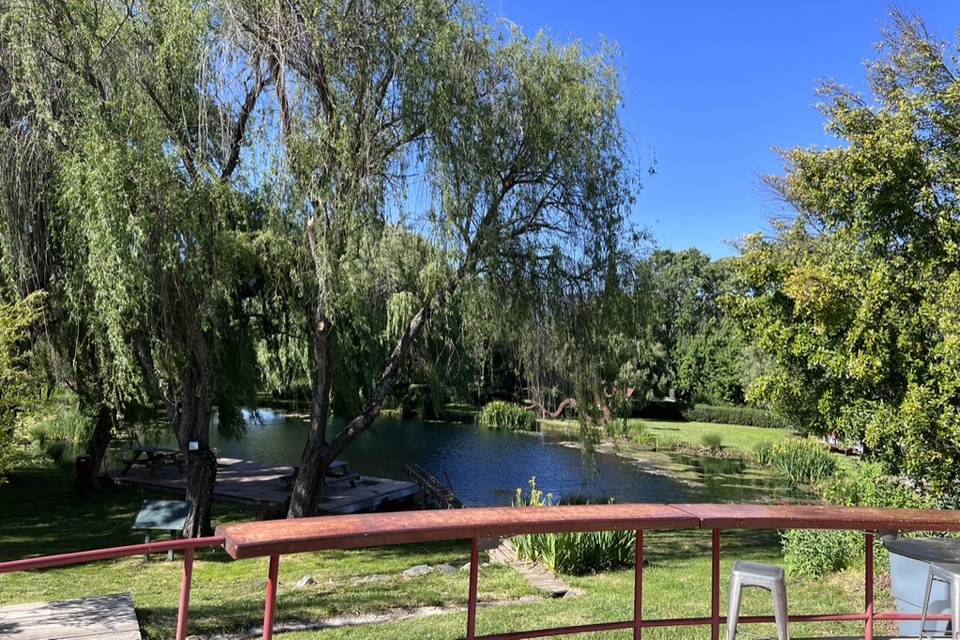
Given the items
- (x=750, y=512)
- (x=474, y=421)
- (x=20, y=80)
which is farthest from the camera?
(x=474, y=421)

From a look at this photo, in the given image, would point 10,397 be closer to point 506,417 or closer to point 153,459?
point 153,459

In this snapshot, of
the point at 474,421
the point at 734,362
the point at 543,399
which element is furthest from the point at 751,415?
the point at 543,399

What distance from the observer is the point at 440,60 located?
903 centimetres

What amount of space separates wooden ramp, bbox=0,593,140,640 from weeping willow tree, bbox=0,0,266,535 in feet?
13.0

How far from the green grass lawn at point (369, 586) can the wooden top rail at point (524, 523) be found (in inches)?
84.6

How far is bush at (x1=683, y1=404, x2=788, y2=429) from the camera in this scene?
36.3 metres

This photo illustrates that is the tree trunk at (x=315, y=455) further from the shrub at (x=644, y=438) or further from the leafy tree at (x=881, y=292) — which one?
the shrub at (x=644, y=438)

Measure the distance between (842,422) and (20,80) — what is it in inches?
374

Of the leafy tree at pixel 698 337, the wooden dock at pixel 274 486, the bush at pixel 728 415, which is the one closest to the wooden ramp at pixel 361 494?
the wooden dock at pixel 274 486

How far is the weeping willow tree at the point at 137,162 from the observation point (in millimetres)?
8133

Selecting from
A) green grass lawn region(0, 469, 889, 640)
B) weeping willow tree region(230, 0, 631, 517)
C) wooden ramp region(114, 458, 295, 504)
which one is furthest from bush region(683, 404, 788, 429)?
weeping willow tree region(230, 0, 631, 517)

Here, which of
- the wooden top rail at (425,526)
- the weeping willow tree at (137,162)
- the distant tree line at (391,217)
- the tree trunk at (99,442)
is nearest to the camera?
the wooden top rail at (425,526)

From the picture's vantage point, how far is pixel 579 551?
7.77 meters

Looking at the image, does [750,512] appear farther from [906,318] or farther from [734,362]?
[734,362]
